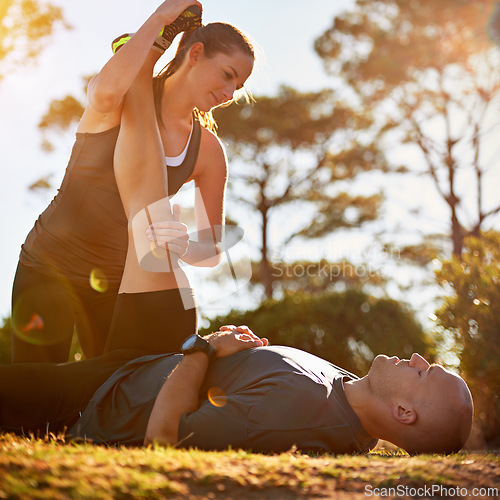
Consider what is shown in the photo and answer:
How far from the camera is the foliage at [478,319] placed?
5.97 m

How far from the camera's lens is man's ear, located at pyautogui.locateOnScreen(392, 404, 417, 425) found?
260cm

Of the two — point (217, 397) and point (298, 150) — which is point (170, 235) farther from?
point (298, 150)

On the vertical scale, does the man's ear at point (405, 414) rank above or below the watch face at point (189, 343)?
below

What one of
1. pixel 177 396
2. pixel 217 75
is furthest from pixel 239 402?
pixel 217 75

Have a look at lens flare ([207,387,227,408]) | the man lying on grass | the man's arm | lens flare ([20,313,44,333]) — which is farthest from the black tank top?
lens flare ([207,387,227,408])

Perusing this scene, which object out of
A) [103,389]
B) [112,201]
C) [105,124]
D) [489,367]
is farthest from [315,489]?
[489,367]

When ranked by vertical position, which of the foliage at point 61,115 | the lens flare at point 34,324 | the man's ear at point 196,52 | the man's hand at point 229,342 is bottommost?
the man's hand at point 229,342

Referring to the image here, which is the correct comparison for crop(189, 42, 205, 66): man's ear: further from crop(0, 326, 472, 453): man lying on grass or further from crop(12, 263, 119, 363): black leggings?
crop(0, 326, 472, 453): man lying on grass

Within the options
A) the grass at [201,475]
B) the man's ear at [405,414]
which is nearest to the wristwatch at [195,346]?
the grass at [201,475]

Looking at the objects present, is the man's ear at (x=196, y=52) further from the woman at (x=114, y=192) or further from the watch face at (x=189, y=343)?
the watch face at (x=189, y=343)

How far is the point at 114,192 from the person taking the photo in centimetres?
283

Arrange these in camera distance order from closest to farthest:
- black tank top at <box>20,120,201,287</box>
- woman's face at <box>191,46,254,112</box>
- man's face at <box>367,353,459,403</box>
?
man's face at <box>367,353,459,403</box>, black tank top at <box>20,120,201,287</box>, woman's face at <box>191,46,254,112</box>

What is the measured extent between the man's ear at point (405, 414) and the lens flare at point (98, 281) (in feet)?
5.09

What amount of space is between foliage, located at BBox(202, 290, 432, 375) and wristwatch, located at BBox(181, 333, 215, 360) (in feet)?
24.3
